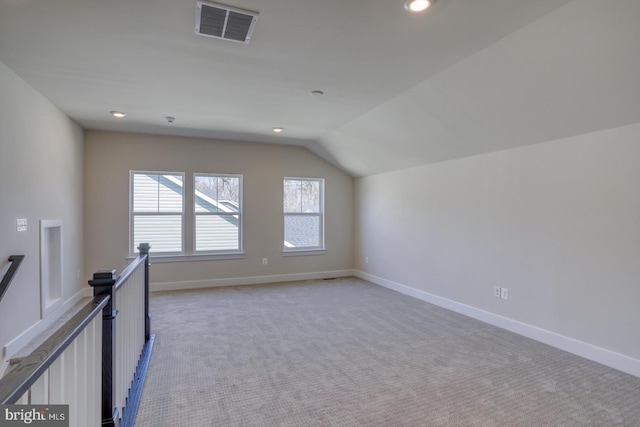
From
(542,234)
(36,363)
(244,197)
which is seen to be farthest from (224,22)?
(244,197)

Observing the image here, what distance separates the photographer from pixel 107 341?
166cm

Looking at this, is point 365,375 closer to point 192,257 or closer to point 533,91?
point 533,91

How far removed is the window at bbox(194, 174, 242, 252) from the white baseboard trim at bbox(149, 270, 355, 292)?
545 mm

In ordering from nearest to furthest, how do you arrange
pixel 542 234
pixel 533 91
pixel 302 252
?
pixel 533 91 < pixel 542 234 < pixel 302 252

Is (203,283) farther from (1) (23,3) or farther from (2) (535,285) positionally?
(2) (535,285)

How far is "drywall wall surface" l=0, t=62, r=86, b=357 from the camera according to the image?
304 centimetres

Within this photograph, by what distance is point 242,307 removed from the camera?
15.2ft

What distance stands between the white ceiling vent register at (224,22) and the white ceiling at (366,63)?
0.06m

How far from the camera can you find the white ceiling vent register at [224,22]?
2182mm

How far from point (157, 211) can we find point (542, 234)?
17.8 feet

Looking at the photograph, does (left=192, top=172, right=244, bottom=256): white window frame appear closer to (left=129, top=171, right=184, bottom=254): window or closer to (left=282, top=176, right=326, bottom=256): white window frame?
(left=129, top=171, right=184, bottom=254): window

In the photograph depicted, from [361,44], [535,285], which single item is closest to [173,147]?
[361,44]

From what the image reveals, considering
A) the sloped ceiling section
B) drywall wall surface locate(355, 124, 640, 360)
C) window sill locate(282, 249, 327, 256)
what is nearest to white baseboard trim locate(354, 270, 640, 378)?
drywall wall surface locate(355, 124, 640, 360)

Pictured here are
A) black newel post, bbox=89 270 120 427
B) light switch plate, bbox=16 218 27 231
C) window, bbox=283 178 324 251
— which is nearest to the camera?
black newel post, bbox=89 270 120 427
